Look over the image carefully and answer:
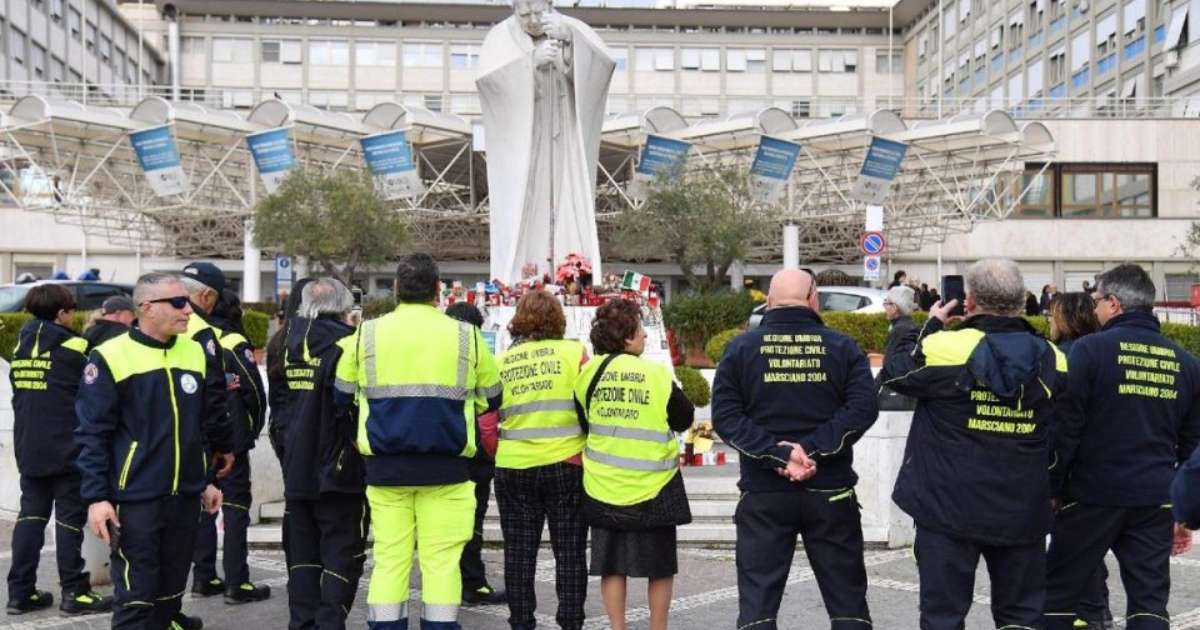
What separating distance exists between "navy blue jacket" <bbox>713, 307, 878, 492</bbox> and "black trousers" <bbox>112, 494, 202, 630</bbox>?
2.39 metres

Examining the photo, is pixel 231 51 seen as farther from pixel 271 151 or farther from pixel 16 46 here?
pixel 271 151

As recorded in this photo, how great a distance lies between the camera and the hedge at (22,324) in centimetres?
1689

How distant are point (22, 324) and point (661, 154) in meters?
18.4

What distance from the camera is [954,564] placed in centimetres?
446

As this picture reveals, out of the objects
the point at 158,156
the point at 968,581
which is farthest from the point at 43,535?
the point at 158,156

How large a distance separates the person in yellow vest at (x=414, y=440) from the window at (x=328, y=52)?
57735 mm

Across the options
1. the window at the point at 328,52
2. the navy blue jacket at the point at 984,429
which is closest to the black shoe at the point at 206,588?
the navy blue jacket at the point at 984,429

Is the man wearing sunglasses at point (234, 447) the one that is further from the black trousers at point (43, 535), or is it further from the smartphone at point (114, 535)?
the smartphone at point (114, 535)

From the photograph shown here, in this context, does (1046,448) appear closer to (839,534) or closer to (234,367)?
(839,534)

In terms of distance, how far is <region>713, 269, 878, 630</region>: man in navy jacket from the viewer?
183 inches

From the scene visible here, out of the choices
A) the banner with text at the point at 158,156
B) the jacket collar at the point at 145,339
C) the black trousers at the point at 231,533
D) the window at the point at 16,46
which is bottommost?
the black trousers at the point at 231,533

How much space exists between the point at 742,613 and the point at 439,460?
4.72ft

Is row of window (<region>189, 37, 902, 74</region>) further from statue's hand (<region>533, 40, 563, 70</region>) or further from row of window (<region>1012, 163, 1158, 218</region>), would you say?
statue's hand (<region>533, 40, 563, 70</region>)

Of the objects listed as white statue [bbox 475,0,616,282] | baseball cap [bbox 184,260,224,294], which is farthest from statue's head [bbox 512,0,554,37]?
baseball cap [bbox 184,260,224,294]
